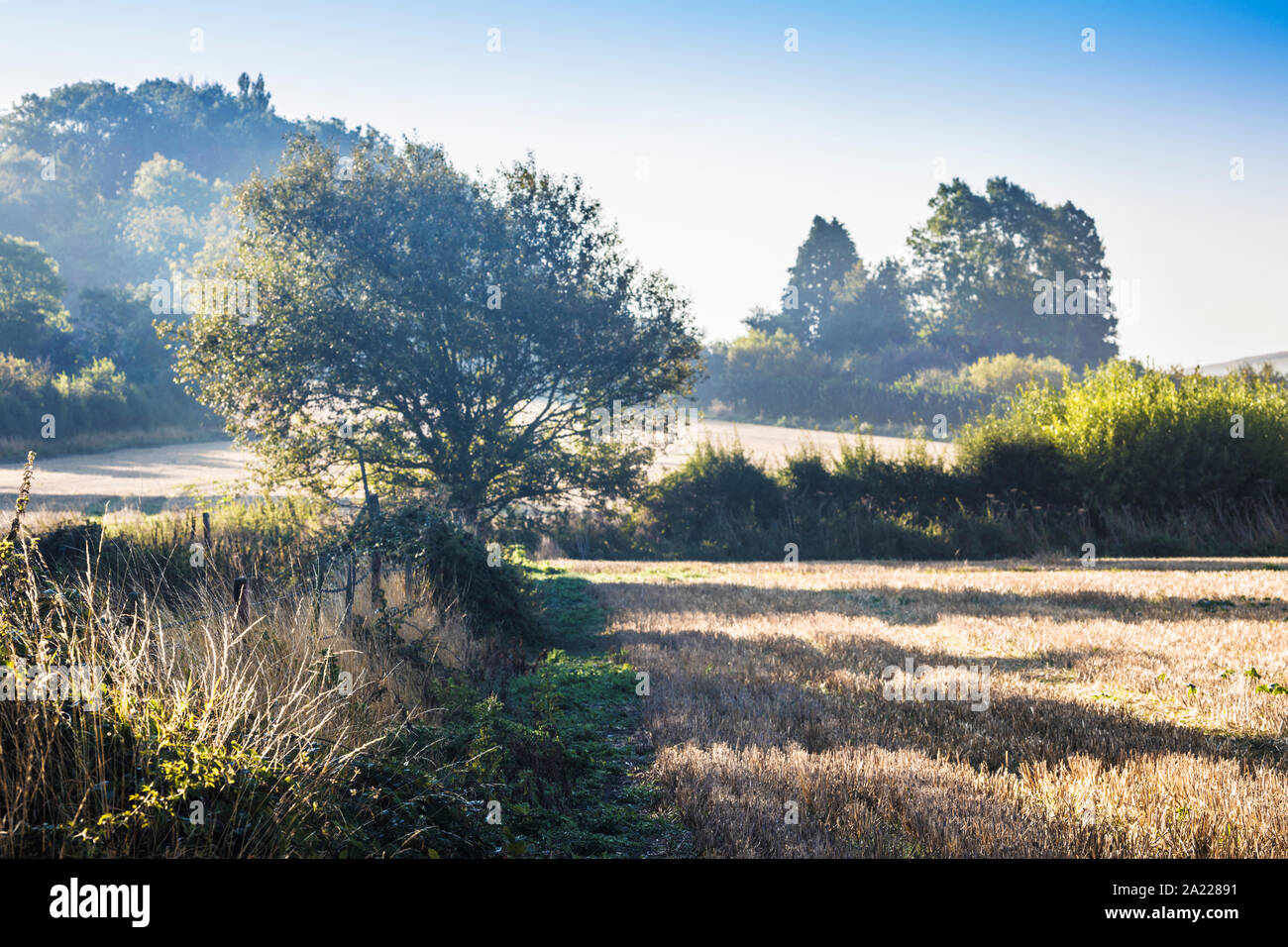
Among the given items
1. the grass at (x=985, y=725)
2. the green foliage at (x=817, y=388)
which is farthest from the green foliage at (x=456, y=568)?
the green foliage at (x=817, y=388)

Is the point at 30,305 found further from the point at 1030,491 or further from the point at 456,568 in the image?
the point at 1030,491

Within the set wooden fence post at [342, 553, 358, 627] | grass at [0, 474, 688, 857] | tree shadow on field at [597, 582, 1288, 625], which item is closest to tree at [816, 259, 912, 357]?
tree shadow on field at [597, 582, 1288, 625]

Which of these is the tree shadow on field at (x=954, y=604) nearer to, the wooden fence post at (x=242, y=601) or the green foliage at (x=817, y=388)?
the wooden fence post at (x=242, y=601)

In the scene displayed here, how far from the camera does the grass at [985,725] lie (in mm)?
4707

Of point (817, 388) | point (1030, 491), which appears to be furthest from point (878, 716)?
point (817, 388)

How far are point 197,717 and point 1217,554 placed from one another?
23.4m

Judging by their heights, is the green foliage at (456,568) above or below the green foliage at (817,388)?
below

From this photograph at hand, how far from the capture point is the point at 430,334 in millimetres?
21438

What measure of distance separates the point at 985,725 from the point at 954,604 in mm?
6988

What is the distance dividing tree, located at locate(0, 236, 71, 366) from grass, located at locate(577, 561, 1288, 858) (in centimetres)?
5261

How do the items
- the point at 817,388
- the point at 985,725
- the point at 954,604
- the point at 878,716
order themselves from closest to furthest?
the point at 985,725, the point at 878,716, the point at 954,604, the point at 817,388

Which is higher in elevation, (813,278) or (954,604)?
(813,278)

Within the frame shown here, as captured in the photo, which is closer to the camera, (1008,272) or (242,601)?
(242,601)

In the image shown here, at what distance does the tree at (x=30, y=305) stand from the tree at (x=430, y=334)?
3804cm
